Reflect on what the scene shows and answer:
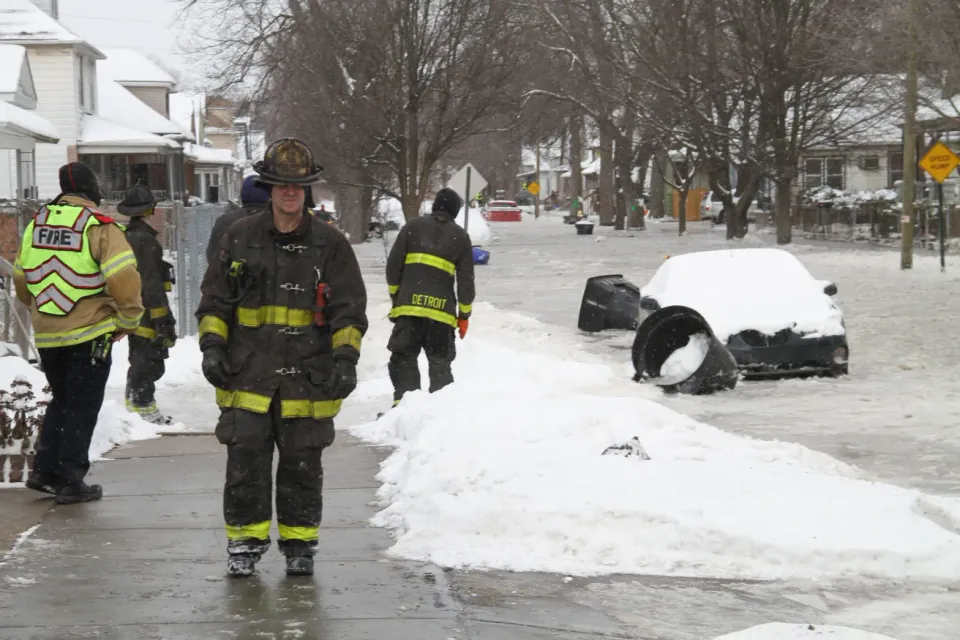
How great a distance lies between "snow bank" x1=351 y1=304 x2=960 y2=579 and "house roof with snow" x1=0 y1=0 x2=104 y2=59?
35678 millimetres

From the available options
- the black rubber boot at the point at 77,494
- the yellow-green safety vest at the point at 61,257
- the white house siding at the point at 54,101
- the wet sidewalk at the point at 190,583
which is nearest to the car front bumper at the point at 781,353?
the wet sidewalk at the point at 190,583

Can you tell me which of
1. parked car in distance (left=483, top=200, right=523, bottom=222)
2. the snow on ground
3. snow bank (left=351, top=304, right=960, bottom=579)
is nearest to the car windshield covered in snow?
snow bank (left=351, top=304, right=960, bottom=579)

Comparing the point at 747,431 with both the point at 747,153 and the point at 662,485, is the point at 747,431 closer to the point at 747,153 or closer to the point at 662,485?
the point at 662,485

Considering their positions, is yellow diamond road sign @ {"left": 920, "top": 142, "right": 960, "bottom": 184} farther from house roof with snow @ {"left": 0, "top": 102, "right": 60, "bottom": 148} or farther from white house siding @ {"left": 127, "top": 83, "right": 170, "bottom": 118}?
white house siding @ {"left": 127, "top": 83, "right": 170, "bottom": 118}

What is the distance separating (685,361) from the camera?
549 inches

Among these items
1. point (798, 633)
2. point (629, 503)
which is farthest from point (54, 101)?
point (798, 633)

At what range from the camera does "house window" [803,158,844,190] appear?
6150 centimetres

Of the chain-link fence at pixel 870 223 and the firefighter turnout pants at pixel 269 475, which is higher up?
the chain-link fence at pixel 870 223

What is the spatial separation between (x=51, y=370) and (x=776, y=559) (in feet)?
12.9

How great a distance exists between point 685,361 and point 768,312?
1.18 m

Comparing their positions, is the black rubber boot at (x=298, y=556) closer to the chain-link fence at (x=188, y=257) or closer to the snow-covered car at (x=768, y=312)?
the snow-covered car at (x=768, y=312)

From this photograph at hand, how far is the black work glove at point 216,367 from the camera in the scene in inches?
221

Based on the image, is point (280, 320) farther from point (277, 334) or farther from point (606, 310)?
point (606, 310)

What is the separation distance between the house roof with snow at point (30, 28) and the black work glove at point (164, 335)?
3294 centimetres
